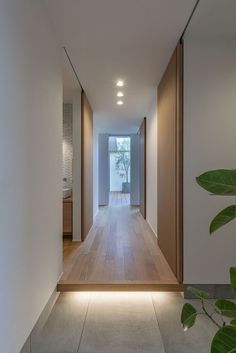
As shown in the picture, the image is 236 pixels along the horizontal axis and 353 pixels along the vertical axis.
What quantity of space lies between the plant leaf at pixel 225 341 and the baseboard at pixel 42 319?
1.51 m

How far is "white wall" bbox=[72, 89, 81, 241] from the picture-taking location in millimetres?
4641

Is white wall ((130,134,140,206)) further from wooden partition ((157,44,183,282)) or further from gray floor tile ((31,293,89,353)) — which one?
gray floor tile ((31,293,89,353))

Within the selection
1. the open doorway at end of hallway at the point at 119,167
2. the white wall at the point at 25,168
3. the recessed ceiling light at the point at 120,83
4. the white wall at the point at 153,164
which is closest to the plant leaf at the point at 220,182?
the white wall at the point at 25,168

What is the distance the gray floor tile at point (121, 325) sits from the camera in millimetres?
1968

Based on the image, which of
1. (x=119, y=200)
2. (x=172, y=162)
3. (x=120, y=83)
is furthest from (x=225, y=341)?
(x=119, y=200)

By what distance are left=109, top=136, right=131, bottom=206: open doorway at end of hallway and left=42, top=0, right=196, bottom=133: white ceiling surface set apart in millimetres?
8981

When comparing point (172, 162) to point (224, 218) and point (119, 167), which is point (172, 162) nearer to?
point (224, 218)

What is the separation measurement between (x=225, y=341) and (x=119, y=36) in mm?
2798

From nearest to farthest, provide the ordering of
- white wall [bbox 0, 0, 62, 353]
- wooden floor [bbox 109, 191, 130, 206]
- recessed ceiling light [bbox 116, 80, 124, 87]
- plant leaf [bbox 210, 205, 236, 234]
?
1. plant leaf [bbox 210, 205, 236, 234]
2. white wall [bbox 0, 0, 62, 353]
3. recessed ceiling light [bbox 116, 80, 124, 87]
4. wooden floor [bbox 109, 191, 130, 206]

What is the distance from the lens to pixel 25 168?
1.85m

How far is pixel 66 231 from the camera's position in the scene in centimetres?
477

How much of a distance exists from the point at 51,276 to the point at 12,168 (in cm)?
136

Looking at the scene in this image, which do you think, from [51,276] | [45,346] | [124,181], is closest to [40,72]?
[51,276]

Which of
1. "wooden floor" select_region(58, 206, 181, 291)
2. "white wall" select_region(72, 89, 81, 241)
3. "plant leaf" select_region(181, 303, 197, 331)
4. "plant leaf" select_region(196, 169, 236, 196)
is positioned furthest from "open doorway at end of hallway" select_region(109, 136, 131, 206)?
"plant leaf" select_region(196, 169, 236, 196)
